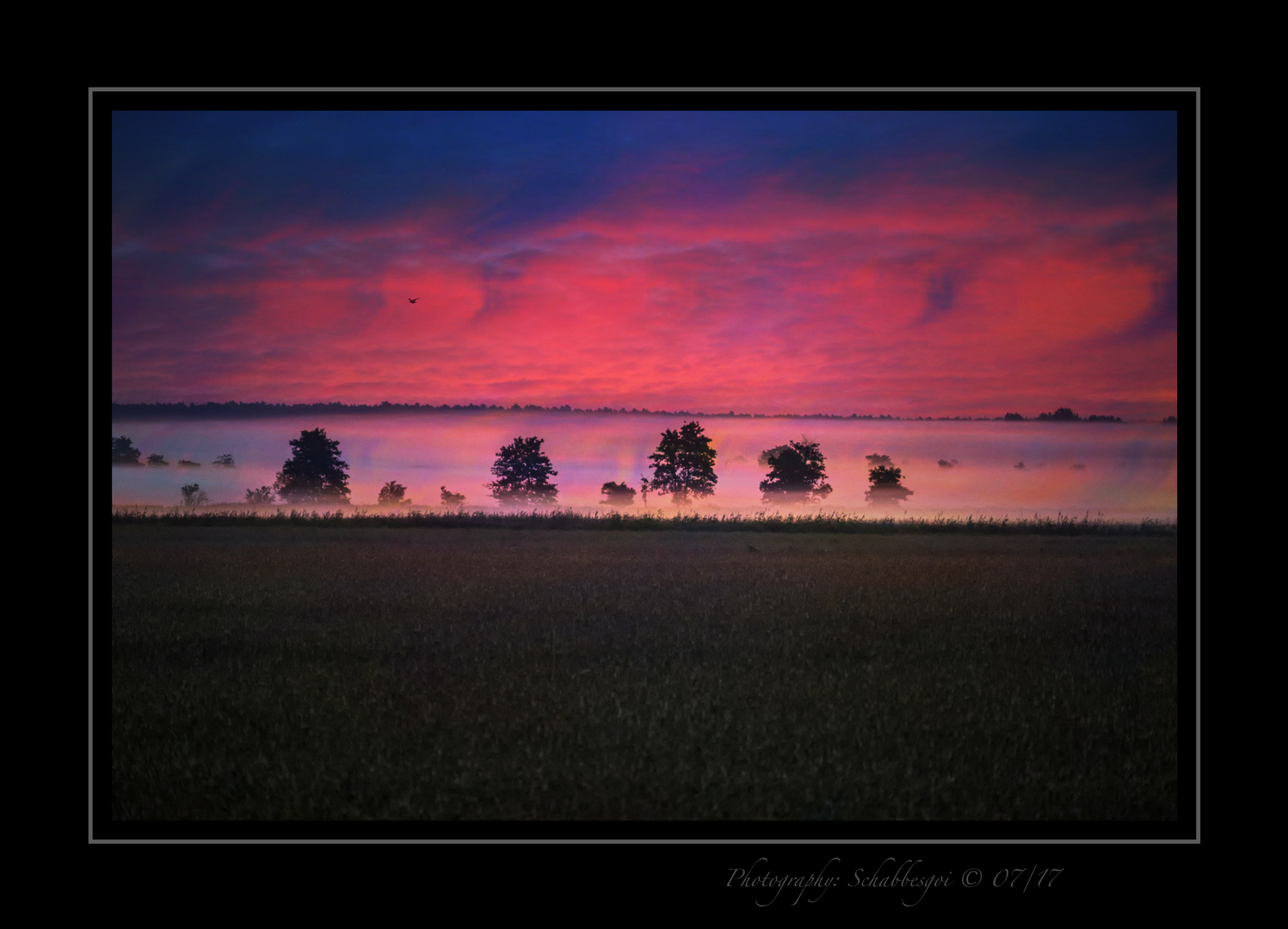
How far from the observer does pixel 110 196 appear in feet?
21.8

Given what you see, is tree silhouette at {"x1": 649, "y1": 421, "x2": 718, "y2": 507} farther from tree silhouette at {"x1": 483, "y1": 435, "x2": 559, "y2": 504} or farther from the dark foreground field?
the dark foreground field

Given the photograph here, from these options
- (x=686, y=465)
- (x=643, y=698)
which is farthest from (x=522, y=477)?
(x=643, y=698)

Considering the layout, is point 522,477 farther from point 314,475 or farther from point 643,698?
point 643,698

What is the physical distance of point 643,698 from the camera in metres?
7.84

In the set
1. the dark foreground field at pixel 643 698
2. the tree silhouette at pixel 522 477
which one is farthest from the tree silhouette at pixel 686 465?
the dark foreground field at pixel 643 698

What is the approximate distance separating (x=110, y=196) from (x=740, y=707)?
7.88 m

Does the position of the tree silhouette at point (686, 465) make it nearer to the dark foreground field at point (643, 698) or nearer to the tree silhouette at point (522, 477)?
the tree silhouette at point (522, 477)

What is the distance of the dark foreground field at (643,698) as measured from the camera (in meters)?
5.89

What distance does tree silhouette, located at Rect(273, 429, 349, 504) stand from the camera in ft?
95.4

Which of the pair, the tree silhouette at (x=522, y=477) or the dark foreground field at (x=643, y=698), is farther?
the tree silhouette at (x=522, y=477)

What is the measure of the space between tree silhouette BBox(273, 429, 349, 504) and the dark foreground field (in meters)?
13.4

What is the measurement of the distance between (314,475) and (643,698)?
27099mm

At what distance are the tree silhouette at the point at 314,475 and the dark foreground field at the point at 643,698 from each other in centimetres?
1342

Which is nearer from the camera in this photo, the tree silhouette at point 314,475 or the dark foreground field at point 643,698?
the dark foreground field at point 643,698
